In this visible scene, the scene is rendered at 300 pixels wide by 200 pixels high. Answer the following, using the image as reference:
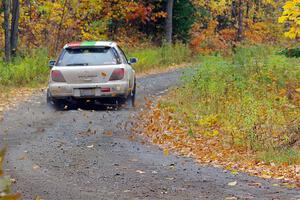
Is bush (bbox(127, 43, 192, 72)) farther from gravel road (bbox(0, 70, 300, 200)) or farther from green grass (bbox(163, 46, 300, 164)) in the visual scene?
gravel road (bbox(0, 70, 300, 200))

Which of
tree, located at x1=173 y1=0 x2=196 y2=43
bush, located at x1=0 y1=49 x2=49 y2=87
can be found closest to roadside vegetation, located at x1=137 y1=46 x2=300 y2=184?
bush, located at x1=0 y1=49 x2=49 y2=87

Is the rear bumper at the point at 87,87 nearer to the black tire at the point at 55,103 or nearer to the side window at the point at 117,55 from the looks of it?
the black tire at the point at 55,103

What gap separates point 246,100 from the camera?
12.8 meters

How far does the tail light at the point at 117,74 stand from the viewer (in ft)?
47.6

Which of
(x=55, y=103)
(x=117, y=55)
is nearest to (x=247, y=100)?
(x=117, y=55)

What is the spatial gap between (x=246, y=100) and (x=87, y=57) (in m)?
3.91

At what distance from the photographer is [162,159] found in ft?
30.3

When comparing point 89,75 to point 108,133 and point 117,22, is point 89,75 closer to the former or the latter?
point 108,133

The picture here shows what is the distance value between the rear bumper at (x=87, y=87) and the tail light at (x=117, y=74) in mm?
93

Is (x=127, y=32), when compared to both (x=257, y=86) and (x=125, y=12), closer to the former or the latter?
(x=125, y=12)

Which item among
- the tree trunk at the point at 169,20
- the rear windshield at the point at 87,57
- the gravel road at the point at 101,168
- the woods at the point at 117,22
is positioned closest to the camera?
the gravel road at the point at 101,168

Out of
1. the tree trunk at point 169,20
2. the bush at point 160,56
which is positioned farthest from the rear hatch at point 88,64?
the tree trunk at point 169,20

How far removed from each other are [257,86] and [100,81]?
12.1 feet

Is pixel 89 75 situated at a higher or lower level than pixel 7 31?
lower
